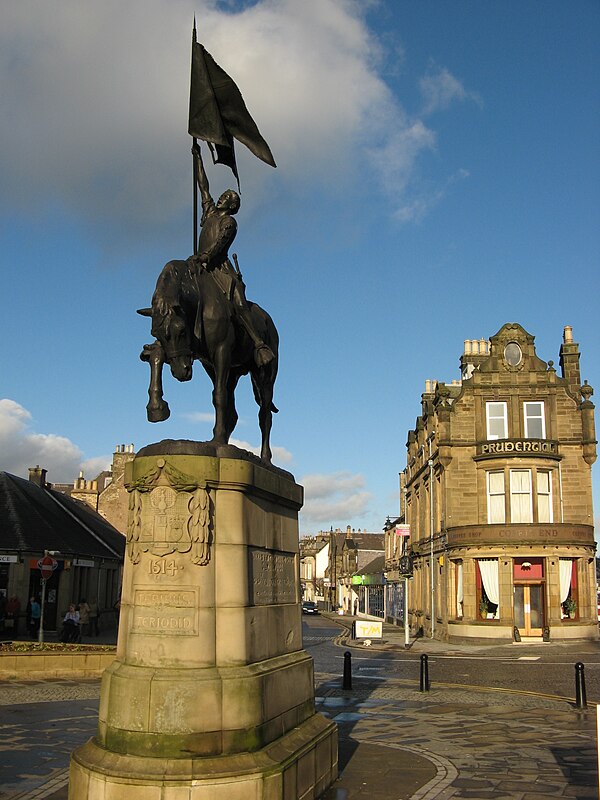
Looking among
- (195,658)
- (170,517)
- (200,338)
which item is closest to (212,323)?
(200,338)

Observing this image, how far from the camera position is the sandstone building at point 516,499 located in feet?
119

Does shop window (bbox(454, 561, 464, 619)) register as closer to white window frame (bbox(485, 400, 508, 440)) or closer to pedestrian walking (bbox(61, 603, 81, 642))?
white window frame (bbox(485, 400, 508, 440))

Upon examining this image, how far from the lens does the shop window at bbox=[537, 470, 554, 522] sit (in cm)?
3700

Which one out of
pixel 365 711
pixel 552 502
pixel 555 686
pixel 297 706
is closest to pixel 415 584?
pixel 552 502

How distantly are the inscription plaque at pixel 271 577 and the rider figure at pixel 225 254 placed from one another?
2.25 metres

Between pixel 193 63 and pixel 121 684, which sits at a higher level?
pixel 193 63

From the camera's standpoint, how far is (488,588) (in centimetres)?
3684

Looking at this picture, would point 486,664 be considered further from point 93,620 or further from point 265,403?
point 265,403

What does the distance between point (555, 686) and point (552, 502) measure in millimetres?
18933

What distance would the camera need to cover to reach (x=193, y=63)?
31.0ft

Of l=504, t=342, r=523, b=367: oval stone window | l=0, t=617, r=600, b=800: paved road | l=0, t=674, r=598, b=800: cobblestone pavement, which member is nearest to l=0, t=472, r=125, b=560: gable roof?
l=0, t=617, r=600, b=800: paved road

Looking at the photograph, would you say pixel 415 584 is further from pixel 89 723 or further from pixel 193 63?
pixel 193 63

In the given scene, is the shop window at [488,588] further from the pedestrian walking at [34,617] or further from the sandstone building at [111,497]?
the sandstone building at [111,497]

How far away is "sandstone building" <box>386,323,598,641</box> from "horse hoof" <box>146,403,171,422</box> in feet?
94.1
